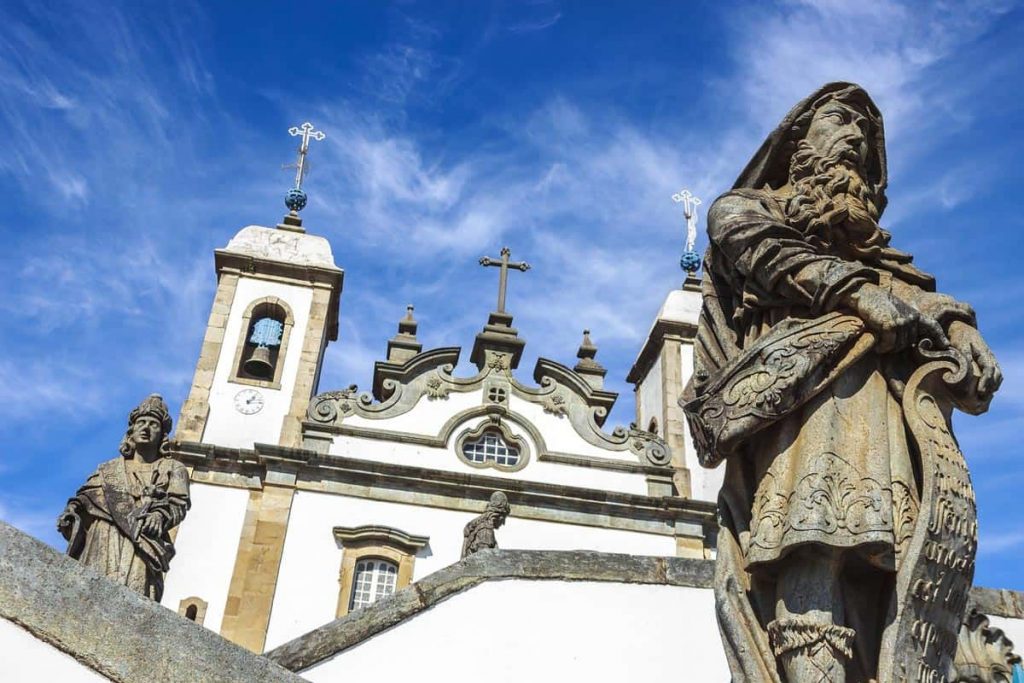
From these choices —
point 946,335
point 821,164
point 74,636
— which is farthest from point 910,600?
point 74,636

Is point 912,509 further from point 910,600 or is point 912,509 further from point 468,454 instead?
point 468,454

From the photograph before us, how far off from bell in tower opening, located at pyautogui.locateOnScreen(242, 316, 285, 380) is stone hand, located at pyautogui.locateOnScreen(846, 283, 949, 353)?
1634 cm

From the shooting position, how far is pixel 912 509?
2.95 meters

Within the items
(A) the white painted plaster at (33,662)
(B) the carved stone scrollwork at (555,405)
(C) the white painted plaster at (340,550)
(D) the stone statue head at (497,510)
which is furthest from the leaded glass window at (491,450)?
(A) the white painted plaster at (33,662)

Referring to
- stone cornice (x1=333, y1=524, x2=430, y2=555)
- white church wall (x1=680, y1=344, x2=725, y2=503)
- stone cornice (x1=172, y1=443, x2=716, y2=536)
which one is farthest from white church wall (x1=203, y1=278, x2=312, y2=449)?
white church wall (x1=680, y1=344, x2=725, y2=503)

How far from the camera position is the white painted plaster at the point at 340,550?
15.1 metres

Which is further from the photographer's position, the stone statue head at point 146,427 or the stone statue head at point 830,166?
the stone statue head at point 146,427

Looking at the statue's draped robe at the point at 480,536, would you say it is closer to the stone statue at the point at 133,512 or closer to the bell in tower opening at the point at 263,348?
the stone statue at the point at 133,512

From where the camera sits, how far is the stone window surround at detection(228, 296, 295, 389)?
60.4ft

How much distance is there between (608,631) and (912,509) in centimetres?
338

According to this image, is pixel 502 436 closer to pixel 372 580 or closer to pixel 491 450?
pixel 491 450

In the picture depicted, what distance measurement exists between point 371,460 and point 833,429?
561 inches

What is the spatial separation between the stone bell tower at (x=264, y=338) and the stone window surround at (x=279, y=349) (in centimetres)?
2

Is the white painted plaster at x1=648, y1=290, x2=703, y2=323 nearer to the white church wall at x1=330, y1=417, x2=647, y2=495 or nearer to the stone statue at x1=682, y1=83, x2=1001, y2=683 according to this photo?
the white church wall at x1=330, y1=417, x2=647, y2=495
